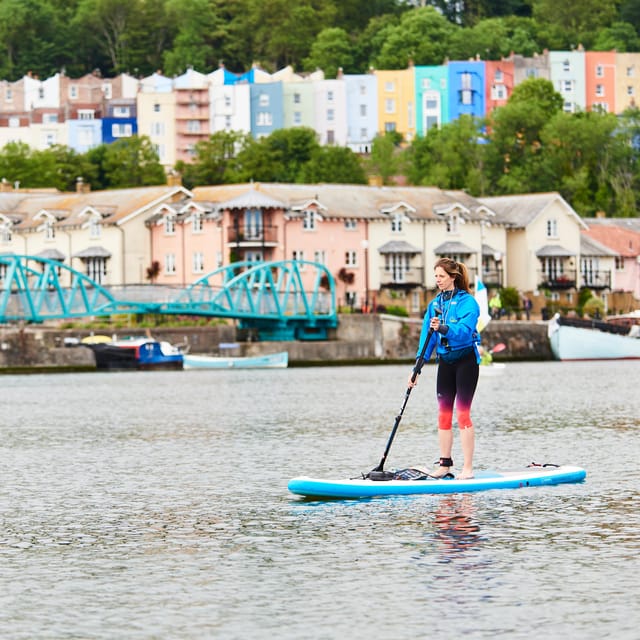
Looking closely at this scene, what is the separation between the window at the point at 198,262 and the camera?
11931cm

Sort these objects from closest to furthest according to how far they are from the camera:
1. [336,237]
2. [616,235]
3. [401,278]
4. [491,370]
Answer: [491,370] → [401,278] → [336,237] → [616,235]

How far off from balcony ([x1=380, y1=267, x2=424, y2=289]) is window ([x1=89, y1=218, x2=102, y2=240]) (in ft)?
62.3

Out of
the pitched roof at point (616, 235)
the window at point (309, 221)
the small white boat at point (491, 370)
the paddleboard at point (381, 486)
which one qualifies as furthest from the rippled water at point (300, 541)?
the pitched roof at point (616, 235)

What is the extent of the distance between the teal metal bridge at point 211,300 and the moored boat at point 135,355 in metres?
1.90

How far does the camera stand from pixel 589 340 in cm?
10069

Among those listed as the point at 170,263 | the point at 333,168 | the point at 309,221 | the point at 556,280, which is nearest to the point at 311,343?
the point at 309,221

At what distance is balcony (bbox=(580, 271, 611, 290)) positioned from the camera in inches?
4963

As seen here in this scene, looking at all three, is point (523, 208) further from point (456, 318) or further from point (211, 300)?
point (456, 318)

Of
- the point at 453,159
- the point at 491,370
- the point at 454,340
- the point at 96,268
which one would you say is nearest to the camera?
the point at 454,340

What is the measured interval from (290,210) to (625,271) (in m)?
29.8

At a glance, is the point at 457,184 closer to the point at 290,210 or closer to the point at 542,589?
the point at 290,210

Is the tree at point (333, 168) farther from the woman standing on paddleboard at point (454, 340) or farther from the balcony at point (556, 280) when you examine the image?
the woman standing on paddleboard at point (454, 340)

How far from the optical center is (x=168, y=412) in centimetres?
4834

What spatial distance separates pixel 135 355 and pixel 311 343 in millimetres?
9988
